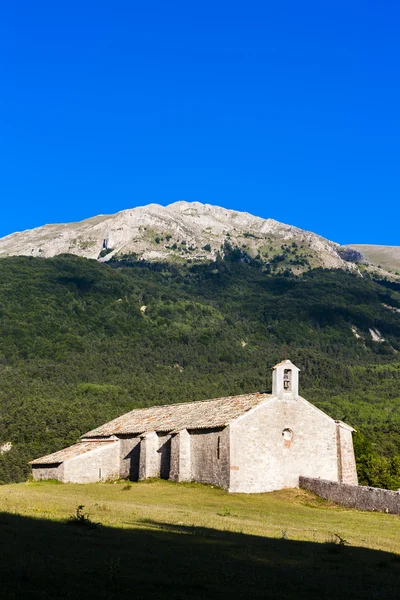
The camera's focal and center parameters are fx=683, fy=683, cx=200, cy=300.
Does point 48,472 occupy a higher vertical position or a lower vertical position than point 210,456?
lower

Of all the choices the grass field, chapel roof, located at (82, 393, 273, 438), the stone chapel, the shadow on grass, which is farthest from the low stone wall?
the shadow on grass

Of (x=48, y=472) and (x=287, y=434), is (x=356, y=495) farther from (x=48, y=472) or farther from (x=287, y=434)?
(x=48, y=472)

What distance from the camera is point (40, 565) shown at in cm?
1220

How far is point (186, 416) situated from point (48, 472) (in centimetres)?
959

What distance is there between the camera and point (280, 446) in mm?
39875

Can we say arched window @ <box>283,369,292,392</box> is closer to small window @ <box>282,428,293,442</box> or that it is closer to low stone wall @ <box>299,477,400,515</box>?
small window @ <box>282,428,293,442</box>

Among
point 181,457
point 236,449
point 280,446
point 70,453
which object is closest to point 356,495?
point 280,446

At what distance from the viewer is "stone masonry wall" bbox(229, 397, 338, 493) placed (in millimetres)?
38094

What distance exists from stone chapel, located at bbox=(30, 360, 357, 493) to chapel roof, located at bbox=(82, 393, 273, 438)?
0.13m

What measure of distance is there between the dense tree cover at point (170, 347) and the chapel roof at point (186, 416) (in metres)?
15.9

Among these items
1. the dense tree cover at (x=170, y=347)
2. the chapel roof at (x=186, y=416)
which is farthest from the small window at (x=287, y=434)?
the dense tree cover at (x=170, y=347)

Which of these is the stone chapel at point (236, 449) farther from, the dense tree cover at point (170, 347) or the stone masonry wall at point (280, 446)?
the dense tree cover at point (170, 347)

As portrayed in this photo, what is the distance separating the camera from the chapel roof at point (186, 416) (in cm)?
4016

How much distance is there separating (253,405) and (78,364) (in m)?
74.8
